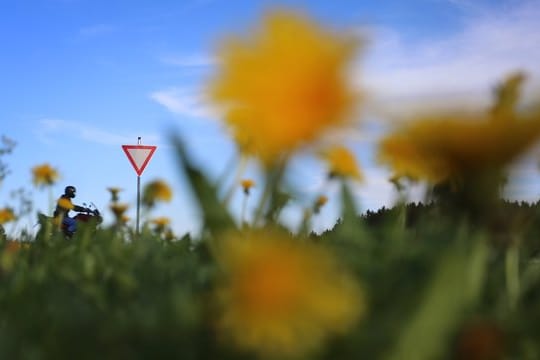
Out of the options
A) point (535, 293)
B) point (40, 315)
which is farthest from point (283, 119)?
point (535, 293)

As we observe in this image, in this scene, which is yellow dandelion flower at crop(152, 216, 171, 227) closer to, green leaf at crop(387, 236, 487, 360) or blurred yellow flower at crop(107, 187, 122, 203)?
blurred yellow flower at crop(107, 187, 122, 203)

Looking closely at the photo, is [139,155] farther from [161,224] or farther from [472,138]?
[472,138]

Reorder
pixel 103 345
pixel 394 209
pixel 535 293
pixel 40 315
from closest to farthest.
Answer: pixel 103 345, pixel 40 315, pixel 535 293, pixel 394 209

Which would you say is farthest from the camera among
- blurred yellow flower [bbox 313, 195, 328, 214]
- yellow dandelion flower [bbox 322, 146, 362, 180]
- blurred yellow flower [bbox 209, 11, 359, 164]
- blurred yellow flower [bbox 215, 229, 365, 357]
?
blurred yellow flower [bbox 313, 195, 328, 214]

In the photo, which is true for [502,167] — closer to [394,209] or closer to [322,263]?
[322,263]

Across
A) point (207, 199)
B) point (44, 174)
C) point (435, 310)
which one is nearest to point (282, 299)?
point (435, 310)

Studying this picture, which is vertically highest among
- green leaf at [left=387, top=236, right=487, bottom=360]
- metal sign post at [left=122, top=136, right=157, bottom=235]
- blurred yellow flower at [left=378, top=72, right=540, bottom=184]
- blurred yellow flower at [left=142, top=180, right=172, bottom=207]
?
metal sign post at [left=122, top=136, right=157, bottom=235]

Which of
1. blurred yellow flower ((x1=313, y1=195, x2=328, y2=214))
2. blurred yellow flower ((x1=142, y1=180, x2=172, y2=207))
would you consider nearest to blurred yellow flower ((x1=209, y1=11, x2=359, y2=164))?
blurred yellow flower ((x1=142, y1=180, x2=172, y2=207))
